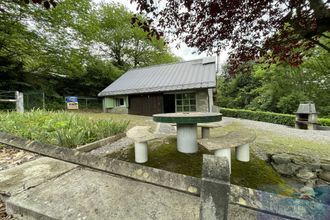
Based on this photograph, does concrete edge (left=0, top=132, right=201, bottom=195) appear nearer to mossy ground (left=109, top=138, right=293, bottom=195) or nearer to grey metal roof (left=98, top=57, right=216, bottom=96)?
mossy ground (left=109, top=138, right=293, bottom=195)

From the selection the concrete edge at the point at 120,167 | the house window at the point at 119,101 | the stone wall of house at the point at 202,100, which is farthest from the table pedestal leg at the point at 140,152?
the house window at the point at 119,101

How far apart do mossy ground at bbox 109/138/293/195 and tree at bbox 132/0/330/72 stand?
2071 mm

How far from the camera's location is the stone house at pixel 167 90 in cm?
1098

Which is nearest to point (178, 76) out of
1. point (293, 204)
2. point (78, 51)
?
point (78, 51)

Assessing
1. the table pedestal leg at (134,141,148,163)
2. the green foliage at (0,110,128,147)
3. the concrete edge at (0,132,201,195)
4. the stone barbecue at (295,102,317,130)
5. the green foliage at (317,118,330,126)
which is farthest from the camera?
the green foliage at (317,118,330,126)

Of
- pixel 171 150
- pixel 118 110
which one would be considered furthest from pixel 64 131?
pixel 118 110

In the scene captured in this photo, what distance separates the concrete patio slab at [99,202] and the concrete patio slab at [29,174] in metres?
0.14

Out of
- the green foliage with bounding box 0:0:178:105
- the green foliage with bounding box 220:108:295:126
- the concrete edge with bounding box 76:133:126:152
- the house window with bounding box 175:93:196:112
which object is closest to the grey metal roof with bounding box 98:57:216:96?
the house window with bounding box 175:93:196:112

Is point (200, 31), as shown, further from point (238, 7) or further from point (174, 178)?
point (174, 178)

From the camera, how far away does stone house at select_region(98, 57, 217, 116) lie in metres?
11.0

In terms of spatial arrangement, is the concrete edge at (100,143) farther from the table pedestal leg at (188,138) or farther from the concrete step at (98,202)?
the table pedestal leg at (188,138)

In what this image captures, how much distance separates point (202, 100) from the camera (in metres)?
11.0

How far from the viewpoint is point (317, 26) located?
2357 mm

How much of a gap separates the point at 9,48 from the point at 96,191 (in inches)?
514
